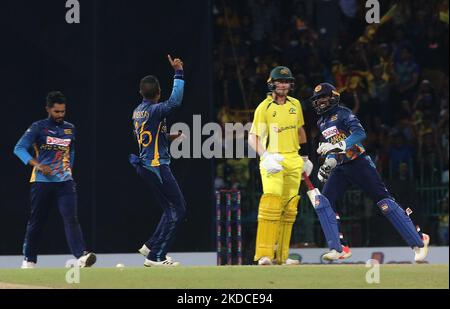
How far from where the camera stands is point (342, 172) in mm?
11219

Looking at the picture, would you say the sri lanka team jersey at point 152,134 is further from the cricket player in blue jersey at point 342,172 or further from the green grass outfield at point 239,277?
the cricket player in blue jersey at point 342,172

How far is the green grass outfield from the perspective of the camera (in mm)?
9836

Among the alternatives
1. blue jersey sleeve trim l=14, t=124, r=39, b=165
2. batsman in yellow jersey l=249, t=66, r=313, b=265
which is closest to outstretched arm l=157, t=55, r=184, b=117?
batsman in yellow jersey l=249, t=66, r=313, b=265

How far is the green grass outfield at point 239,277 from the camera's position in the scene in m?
9.84

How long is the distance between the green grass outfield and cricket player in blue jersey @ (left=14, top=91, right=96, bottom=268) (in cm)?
77

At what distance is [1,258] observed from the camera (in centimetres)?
1429

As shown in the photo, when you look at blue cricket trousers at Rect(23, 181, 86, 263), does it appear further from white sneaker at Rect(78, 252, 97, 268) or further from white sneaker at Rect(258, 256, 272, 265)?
white sneaker at Rect(258, 256, 272, 265)

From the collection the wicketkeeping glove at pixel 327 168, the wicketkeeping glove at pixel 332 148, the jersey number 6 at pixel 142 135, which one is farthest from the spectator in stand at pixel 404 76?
the jersey number 6 at pixel 142 135

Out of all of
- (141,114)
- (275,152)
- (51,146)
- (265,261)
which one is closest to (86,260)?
(51,146)

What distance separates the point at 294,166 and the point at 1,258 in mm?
4787

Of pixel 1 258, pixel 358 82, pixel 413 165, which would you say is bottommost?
pixel 1 258

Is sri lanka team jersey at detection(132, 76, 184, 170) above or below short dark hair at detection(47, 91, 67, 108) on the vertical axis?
below

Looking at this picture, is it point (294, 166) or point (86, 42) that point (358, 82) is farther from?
point (294, 166)
